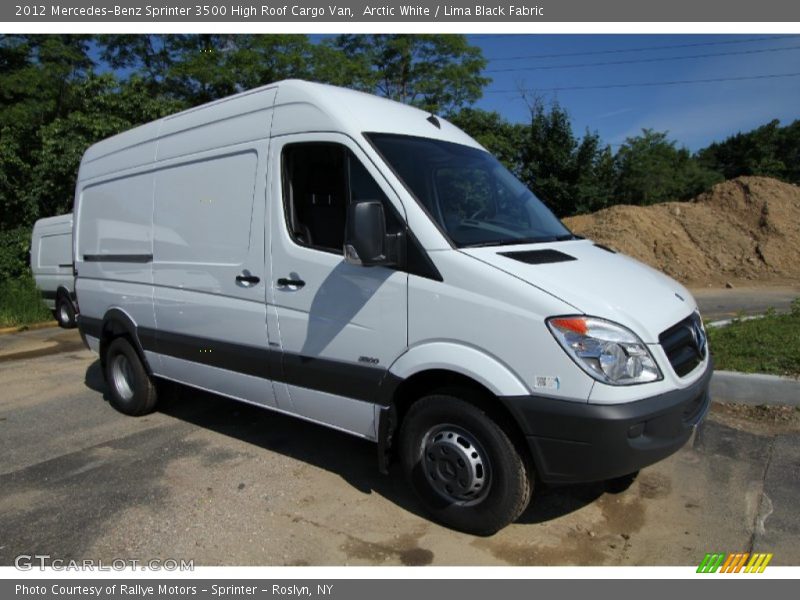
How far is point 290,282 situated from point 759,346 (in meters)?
4.87

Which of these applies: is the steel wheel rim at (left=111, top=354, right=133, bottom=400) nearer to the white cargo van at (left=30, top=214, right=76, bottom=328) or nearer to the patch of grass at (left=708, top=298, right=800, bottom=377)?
the patch of grass at (left=708, top=298, right=800, bottom=377)

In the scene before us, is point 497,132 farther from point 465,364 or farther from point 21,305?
point 465,364

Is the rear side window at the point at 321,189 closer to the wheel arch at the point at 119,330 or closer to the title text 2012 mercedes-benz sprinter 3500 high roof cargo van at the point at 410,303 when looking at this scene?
the title text 2012 mercedes-benz sprinter 3500 high roof cargo van at the point at 410,303

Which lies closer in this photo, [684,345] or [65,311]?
[684,345]

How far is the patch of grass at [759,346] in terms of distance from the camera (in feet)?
17.9

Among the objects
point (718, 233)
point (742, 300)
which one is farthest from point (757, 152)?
point (742, 300)

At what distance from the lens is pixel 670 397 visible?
303 centimetres

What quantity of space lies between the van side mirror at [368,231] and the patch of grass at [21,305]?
40.7ft

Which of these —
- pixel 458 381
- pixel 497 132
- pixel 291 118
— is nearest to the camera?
pixel 458 381

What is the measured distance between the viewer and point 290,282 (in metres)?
3.91

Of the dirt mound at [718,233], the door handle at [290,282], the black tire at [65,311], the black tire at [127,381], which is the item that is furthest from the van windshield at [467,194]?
the dirt mound at [718,233]

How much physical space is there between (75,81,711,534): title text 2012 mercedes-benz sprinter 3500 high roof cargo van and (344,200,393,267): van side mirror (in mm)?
11

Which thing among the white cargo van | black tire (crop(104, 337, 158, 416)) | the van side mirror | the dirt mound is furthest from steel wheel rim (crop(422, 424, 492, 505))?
the dirt mound

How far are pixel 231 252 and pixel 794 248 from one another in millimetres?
18660
